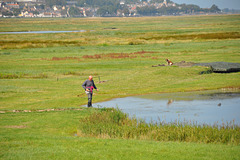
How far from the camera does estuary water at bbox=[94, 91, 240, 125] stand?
2512 cm

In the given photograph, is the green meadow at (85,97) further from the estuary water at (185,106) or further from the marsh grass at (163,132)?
the estuary water at (185,106)

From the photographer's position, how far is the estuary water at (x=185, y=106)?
82.4 feet

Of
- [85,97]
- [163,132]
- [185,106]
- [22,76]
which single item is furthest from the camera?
[22,76]

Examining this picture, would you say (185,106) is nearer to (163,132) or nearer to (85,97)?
(85,97)

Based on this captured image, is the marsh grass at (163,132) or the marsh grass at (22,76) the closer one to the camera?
the marsh grass at (163,132)

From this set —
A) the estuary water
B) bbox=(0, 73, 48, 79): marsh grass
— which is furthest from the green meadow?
the estuary water

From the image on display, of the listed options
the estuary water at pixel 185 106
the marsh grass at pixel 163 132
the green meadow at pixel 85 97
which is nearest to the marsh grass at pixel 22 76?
the green meadow at pixel 85 97

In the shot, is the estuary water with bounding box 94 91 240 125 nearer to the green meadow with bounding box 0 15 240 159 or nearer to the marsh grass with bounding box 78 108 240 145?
the green meadow with bounding box 0 15 240 159

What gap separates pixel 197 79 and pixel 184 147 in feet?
88.4

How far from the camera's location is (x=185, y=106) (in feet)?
97.8

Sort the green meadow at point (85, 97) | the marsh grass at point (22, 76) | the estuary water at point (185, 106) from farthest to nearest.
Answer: the marsh grass at point (22, 76)
the estuary water at point (185, 106)
the green meadow at point (85, 97)

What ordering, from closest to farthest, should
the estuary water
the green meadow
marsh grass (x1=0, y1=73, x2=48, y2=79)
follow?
the green meadow → the estuary water → marsh grass (x1=0, y1=73, x2=48, y2=79)

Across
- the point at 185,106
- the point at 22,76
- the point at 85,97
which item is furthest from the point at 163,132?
the point at 22,76

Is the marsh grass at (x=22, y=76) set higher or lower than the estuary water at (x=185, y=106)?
lower
